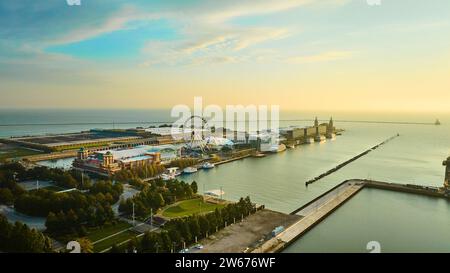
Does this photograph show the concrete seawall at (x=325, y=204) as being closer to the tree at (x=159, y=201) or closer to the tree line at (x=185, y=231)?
the tree line at (x=185, y=231)

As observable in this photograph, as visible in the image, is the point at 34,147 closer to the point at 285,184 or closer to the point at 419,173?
the point at 285,184

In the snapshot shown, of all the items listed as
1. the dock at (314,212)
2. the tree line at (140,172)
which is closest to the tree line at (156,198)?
the tree line at (140,172)

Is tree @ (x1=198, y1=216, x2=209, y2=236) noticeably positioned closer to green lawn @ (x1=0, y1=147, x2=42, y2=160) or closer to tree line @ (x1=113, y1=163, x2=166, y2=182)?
tree line @ (x1=113, y1=163, x2=166, y2=182)

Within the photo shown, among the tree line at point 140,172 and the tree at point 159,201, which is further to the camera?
the tree line at point 140,172

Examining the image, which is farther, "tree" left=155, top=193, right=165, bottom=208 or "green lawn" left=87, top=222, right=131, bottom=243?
"tree" left=155, top=193, right=165, bottom=208

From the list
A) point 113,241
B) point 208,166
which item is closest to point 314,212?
point 113,241

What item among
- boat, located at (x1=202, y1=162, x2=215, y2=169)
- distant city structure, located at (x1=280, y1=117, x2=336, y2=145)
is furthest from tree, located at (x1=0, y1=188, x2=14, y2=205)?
distant city structure, located at (x1=280, y1=117, x2=336, y2=145)
